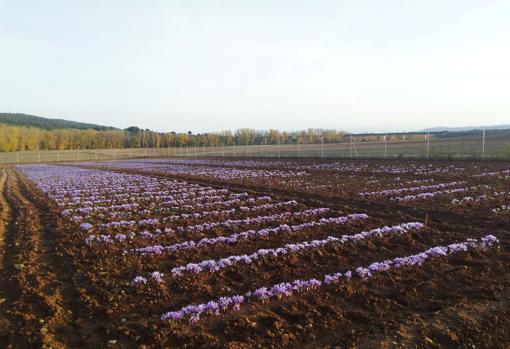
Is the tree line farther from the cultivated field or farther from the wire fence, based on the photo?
the cultivated field

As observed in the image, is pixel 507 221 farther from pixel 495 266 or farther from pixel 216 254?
pixel 216 254

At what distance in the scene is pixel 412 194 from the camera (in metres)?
16.1

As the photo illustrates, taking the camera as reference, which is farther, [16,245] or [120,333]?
[16,245]

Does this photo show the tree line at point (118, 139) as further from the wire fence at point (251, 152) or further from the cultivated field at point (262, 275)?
the cultivated field at point (262, 275)

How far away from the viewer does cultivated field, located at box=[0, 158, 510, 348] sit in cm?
509

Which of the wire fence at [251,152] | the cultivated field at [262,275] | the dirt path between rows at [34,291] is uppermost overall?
the wire fence at [251,152]

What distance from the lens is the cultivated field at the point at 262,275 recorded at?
5094 mm

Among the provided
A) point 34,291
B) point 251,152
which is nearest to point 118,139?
point 251,152

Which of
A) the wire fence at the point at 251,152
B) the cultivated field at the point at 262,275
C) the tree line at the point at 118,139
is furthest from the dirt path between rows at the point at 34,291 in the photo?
the tree line at the point at 118,139

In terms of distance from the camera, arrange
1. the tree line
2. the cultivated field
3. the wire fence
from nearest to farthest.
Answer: the cultivated field
the wire fence
the tree line

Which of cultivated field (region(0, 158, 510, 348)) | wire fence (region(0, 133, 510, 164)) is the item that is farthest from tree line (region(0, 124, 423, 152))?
cultivated field (region(0, 158, 510, 348))

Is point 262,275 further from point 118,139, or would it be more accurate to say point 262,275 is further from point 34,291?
point 118,139

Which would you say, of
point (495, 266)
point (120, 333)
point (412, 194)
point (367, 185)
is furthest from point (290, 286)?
point (367, 185)

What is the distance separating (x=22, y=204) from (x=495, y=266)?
1732 cm
